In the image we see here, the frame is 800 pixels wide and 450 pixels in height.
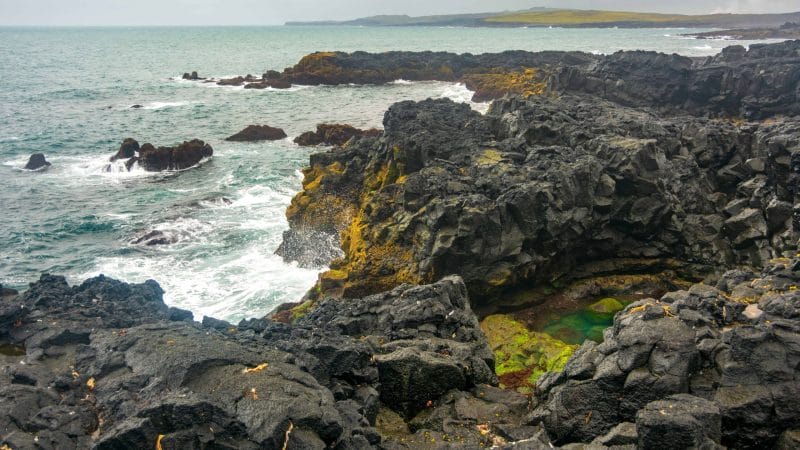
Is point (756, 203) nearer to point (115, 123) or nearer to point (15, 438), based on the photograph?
point (15, 438)

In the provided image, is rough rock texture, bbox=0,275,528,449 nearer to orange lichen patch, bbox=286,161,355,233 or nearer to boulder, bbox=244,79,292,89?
orange lichen patch, bbox=286,161,355,233

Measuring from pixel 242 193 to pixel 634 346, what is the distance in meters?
30.2

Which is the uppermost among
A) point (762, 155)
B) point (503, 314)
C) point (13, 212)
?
point (762, 155)

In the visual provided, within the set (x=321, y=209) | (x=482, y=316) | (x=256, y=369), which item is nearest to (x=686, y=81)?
(x=321, y=209)

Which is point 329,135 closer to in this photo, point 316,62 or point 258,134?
point 258,134

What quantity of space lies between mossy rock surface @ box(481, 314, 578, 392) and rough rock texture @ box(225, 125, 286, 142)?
127ft

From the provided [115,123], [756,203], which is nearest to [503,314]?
[756,203]

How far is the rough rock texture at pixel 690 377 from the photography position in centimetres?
953

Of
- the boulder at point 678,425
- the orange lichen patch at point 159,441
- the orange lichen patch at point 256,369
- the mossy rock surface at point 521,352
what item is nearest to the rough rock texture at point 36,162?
the mossy rock surface at point 521,352

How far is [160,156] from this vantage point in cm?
4269

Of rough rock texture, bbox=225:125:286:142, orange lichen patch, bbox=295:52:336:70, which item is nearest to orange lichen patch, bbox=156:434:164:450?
rough rock texture, bbox=225:125:286:142

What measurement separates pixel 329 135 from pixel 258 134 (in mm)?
7607

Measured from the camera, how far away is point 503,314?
68.0 ft

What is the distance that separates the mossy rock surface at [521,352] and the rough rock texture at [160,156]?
3200 centimetres
